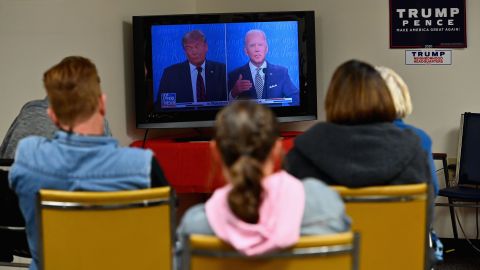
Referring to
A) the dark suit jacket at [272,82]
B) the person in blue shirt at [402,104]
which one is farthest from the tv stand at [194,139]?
the person in blue shirt at [402,104]

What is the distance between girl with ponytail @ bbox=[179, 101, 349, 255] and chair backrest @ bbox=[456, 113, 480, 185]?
3.65 meters

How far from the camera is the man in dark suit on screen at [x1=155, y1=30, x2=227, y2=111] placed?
5.19 m

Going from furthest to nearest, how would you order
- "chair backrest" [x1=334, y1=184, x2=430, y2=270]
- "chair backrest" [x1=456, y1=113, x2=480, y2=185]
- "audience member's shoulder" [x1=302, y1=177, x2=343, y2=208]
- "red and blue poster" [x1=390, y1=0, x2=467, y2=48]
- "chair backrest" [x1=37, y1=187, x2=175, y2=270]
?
"red and blue poster" [x1=390, y1=0, x2=467, y2=48]
"chair backrest" [x1=456, y1=113, x2=480, y2=185]
"chair backrest" [x1=334, y1=184, x2=430, y2=270]
"chair backrest" [x1=37, y1=187, x2=175, y2=270]
"audience member's shoulder" [x1=302, y1=177, x2=343, y2=208]

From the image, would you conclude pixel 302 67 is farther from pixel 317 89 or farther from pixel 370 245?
pixel 370 245

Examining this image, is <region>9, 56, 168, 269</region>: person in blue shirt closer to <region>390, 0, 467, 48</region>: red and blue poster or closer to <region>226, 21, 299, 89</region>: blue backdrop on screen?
<region>226, 21, 299, 89</region>: blue backdrop on screen

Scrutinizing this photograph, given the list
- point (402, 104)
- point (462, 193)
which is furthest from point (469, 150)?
point (402, 104)

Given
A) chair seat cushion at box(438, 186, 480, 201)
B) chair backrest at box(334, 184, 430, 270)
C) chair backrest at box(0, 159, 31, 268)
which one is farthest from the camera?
chair seat cushion at box(438, 186, 480, 201)

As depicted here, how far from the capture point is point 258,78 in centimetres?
527

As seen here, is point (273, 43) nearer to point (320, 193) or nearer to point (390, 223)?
point (390, 223)

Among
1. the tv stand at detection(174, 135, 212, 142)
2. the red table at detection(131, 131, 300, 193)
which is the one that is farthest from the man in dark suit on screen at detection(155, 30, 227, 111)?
the red table at detection(131, 131, 300, 193)

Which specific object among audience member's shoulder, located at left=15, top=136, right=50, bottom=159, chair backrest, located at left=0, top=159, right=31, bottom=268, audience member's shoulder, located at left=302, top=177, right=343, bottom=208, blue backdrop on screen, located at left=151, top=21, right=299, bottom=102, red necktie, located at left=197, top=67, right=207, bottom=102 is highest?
blue backdrop on screen, located at left=151, top=21, right=299, bottom=102

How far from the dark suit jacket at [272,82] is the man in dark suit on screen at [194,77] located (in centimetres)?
10

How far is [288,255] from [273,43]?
3710mm

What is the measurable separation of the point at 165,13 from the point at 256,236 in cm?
413
